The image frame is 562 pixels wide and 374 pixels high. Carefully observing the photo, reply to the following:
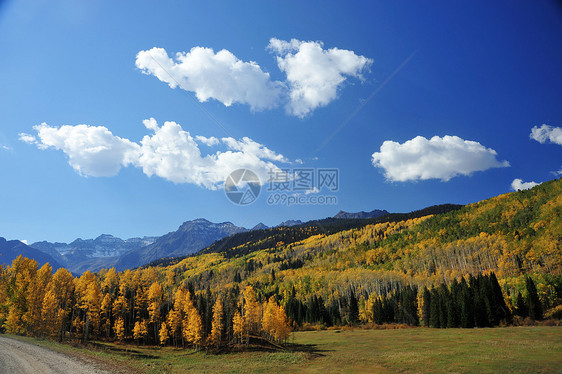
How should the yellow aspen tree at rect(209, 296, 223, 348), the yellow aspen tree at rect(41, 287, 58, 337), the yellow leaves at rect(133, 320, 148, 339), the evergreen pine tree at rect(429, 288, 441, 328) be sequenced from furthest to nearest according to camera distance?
the evergreen pine tree at rect(429, 288, 441, 328) < the yellow leaves at rect(133, 320, 148, 339) < the yellow aspen tree at rect(209, 296, 223, 348) < the yellow aspen tree at rect(41, 287, 58, 337)

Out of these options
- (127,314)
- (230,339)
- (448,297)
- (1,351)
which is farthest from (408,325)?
(1,351)

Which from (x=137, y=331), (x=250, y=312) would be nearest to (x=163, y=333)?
(x=137, y=331)

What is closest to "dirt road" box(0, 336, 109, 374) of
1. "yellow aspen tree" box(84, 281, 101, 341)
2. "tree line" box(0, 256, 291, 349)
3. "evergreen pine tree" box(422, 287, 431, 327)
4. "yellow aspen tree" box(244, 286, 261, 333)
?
"tree line" box(0, 256, 291, 349)

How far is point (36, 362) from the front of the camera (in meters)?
29.8

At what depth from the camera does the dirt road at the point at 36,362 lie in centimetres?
2701

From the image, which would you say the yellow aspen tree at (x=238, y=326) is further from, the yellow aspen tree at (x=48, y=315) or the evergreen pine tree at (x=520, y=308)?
the evergreen pine tree at (x=520, y=308)

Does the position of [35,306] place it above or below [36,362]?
above

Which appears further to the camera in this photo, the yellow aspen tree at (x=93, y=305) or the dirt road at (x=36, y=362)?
the yellow aspen tree at (x=93, y=305)

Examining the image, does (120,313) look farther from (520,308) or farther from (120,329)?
(520,308)

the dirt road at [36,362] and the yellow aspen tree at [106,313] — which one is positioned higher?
the dirt road at [36,362]

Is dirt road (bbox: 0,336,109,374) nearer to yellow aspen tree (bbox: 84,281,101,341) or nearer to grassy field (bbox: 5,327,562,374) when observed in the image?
grassy field (bbox: 5,327,562,374)

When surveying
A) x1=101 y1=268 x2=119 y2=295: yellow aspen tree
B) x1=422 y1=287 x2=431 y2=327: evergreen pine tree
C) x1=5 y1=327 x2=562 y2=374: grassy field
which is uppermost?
x1=101 y1=268 x2=119 y2=295: yellow aspen tree

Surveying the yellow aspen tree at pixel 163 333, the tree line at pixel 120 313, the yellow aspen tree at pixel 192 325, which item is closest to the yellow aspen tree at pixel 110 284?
the tree line at pixel 120 313

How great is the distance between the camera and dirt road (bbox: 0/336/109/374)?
27009 mm
